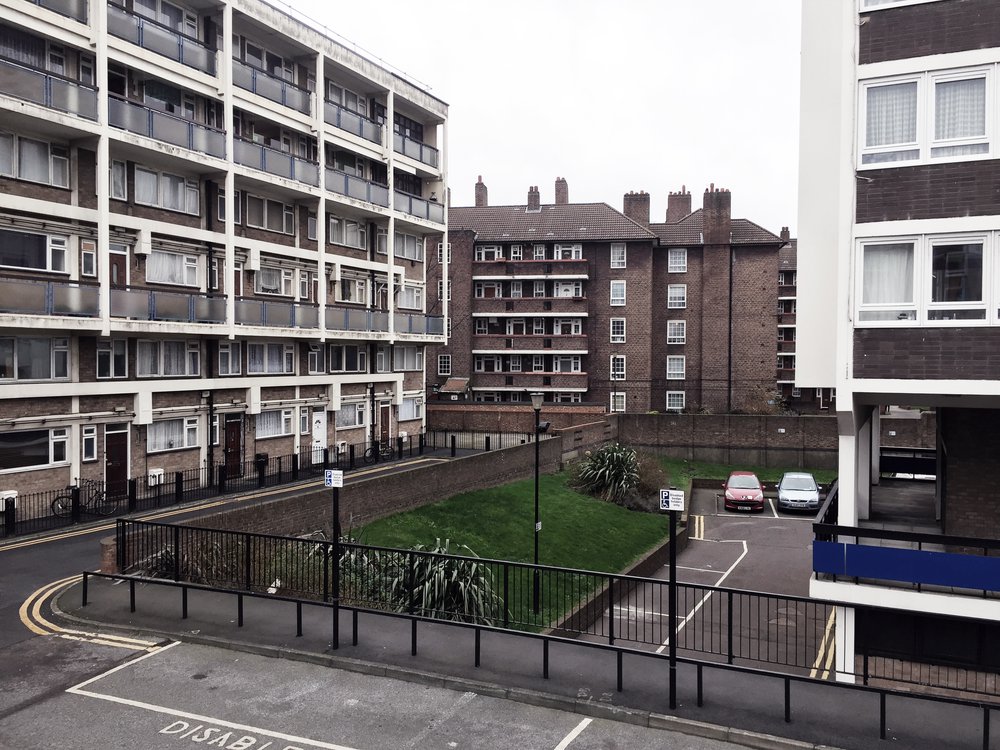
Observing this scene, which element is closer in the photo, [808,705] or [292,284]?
[808,705]

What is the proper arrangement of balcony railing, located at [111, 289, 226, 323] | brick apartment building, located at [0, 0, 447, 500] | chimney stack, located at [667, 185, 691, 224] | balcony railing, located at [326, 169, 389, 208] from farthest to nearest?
chimney stack, located at [667, 185, 691, 224] < balcony railing, located at [326, 169, 389, 208] < balcony railing, located at [111, 289, 226, 323] < brick apartment building, located at [0, 0, 447, 500]

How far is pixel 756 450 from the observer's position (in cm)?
4219

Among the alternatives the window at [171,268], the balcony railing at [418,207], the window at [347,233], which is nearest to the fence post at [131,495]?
the window at [171,268]

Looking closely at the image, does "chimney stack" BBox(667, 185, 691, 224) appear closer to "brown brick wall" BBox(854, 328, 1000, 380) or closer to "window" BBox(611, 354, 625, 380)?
"window" BBox(611, 354, 625, 380)

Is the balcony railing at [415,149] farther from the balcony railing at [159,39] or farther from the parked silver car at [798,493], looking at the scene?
the parked silver car at [798,493]

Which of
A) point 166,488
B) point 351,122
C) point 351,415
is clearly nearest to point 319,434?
point 351,415

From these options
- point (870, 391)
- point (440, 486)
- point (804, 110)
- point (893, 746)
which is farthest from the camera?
point (440, 486)

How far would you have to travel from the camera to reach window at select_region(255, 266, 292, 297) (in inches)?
1161

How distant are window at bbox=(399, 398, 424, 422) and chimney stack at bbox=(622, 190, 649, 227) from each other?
23829mm

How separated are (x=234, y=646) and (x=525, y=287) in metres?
43.1

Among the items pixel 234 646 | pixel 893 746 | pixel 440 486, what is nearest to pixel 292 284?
pixel 440 486

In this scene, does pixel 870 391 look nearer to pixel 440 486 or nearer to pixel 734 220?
pixel 440 486

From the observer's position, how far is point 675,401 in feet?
176

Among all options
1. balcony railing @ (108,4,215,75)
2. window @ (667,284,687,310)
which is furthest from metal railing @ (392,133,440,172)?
window @ (667,284,687,310)
